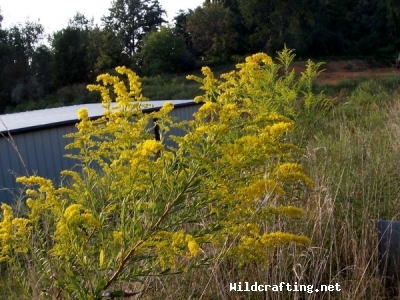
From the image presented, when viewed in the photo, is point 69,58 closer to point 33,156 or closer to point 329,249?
point 33,156

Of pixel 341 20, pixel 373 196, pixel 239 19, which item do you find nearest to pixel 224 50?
pixel 239 19

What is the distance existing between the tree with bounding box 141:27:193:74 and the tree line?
0.07 m

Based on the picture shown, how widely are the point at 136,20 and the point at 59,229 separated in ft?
157

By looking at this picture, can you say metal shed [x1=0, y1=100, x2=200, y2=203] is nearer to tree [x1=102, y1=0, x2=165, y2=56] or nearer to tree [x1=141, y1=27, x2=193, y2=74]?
tree [x1=141, y1=27, x2=193, y2=74]

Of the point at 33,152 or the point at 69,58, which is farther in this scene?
the point at 69,58

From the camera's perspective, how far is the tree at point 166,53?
35031 millimetres

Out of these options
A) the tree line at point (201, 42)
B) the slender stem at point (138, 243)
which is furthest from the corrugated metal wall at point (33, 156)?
the tree line at point (201, 42)

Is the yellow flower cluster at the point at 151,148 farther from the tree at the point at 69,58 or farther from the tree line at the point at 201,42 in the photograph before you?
the tree at the point at 69,58

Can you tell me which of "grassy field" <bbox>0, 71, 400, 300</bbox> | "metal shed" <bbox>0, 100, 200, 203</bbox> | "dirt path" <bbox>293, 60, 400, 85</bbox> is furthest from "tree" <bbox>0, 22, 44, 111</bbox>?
"grassy field" <bbox>0, 71, 400, 300</bbox>

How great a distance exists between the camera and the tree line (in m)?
34.7

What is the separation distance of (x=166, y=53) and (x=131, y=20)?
13.9 meters

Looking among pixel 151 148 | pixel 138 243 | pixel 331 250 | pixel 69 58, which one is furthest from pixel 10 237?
pixel 69 58

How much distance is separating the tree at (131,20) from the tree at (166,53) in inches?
362

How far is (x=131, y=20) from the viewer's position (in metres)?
46.9
